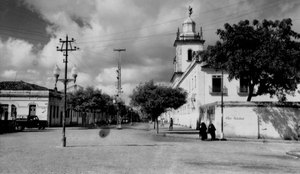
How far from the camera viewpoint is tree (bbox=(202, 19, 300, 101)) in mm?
25672

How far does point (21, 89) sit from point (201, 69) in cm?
2853

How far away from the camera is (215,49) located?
92.1 ft

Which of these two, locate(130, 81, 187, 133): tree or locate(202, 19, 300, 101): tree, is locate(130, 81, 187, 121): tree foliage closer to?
locate(130, 81, 187, 133): tree

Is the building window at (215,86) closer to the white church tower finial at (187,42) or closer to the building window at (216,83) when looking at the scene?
the building window at (216,83)

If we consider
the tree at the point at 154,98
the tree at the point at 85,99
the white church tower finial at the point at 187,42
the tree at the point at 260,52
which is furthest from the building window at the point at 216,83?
the white church tower finial at the point at 187,42

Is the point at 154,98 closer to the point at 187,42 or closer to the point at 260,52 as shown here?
the point at 260,52

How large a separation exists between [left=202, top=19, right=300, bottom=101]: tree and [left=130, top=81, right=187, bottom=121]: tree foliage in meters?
7.41

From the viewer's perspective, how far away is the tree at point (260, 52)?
25.7 m

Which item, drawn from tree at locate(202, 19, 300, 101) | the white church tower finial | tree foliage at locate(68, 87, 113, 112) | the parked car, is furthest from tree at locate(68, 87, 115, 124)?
the white church tower finial

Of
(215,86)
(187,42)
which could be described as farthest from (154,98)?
(187,42)

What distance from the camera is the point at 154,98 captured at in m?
34.1

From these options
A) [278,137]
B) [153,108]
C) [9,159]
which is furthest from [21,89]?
[9,159]

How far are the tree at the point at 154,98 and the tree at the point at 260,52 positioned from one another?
7.41 meters

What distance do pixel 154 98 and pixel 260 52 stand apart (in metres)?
11.9
